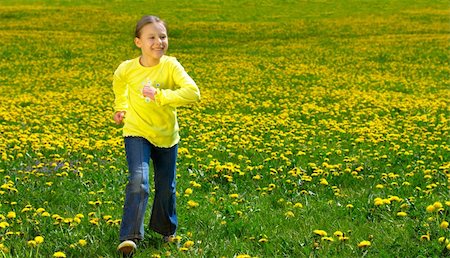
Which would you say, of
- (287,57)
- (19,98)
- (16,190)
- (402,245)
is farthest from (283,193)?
(287,57)

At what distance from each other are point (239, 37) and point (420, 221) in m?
30.5

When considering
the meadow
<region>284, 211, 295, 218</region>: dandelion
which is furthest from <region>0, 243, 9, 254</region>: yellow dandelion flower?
<region>284, 211, 295, 218</region>: dandelion

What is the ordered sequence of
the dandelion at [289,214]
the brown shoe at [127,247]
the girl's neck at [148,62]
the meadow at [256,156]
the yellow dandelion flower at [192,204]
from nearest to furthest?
the brown shoe at [127,247] < the girl's neck at [148,62] < the meadow at [256,156] < the dandelion at [289,214] < the yellow dandelion flower at [192,204]

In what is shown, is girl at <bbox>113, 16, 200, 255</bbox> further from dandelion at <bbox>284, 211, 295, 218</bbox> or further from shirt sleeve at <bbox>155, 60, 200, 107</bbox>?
dandelion at <bbox>284, 211, 295, 218</bbox>

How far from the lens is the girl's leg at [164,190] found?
5098 mm

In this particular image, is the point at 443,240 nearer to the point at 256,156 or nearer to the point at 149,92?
the point at 149,92

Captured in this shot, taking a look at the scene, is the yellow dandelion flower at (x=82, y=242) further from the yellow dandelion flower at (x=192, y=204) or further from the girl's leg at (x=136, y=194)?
the yellow dandelion flower at (x=192, y=204)

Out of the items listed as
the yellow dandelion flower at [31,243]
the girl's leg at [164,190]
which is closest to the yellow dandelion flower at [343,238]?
the girl's leg at [164,190]

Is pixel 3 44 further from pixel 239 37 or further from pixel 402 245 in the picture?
pixel 402 245

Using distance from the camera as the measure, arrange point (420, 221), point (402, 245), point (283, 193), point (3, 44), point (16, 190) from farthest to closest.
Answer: point (3, 44)
point (283, 193)
point (16, 190)
point (420, 221)
point (402, 245)

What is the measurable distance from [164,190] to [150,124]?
0.57 meters

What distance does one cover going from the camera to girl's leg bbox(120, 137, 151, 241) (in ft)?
16.0

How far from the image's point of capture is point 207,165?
8117 millimetres

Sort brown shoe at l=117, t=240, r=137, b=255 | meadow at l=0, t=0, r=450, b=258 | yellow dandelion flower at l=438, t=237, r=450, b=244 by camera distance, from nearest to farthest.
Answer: yellow dandelion flower at l=438, t=237, r=450, b=244
brown shoe at l=117, t=240, r=137, b=255
meadow at l=0, t=0, r=450, b=258
